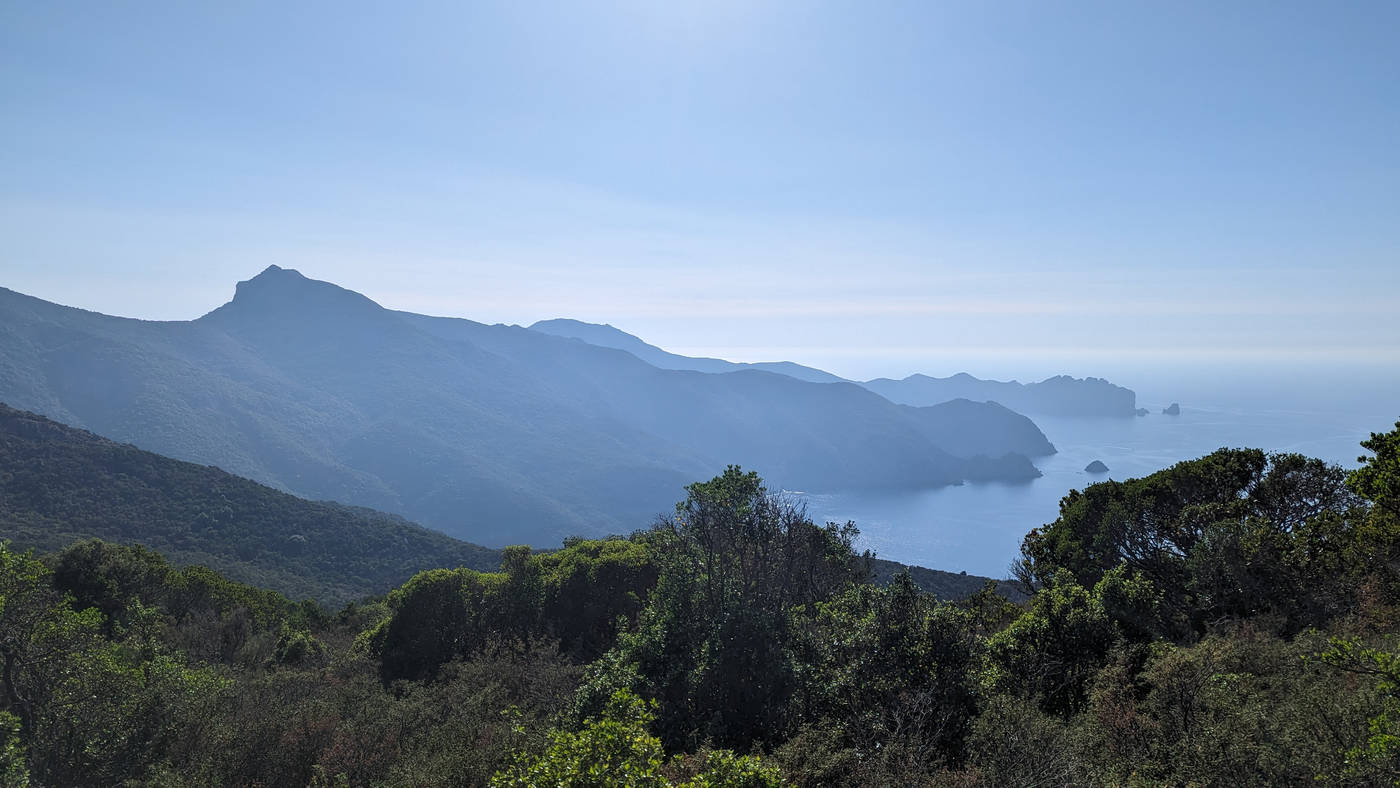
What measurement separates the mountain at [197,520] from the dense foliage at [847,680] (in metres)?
50.3

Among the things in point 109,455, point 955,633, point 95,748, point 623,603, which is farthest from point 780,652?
point 109,455

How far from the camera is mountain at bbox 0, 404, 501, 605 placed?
59.0 m

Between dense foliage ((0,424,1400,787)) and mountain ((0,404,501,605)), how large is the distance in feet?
165

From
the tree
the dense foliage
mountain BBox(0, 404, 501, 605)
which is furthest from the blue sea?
the tree

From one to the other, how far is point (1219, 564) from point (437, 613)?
2541cm

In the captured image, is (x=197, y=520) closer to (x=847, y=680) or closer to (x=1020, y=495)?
(x=847, y=680)

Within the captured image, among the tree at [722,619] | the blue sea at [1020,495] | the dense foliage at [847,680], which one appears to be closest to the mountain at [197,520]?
the dense foliage at [847,680]

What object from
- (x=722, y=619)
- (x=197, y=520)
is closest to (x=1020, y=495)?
(x=722, y=619)

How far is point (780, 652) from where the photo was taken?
1309 cm

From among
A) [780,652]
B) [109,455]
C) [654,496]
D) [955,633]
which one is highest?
[955,633]

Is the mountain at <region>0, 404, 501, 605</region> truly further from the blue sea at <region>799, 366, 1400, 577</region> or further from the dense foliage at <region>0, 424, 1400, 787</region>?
the blue sea at <region>799, 366, 1400, 577</region>

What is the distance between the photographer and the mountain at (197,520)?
59.0m

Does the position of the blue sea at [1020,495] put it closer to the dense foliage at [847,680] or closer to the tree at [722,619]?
the dense foliage at [847,680]

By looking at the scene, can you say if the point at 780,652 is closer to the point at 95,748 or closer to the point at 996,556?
the point at 95,748
